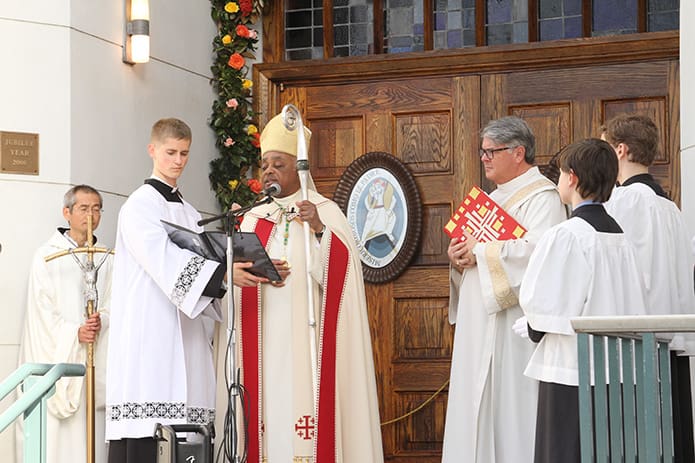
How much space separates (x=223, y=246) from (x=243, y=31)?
283cm

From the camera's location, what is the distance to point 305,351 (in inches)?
266

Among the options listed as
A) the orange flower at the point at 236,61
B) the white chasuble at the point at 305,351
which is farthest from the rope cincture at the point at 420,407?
the orange flower at the point at 236,61

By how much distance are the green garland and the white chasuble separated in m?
1.87

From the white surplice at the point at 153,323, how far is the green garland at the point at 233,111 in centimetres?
212

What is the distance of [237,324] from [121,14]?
2286 millimetres

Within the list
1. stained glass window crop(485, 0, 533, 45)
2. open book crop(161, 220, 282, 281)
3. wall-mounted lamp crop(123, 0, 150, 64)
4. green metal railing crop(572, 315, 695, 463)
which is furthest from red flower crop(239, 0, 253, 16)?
green metal railing crop(572, 315, 695, 463)

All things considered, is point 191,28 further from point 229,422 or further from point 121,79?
point 229,422

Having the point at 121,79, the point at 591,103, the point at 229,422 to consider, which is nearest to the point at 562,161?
the point at 229,422

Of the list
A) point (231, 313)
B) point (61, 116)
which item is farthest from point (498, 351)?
point (61, 116)

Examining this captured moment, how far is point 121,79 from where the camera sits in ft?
26.1

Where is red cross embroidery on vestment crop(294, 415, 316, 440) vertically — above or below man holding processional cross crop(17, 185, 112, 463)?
below

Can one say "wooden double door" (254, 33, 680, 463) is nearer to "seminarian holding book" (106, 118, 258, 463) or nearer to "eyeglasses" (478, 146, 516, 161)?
"eyeglasses" (478, 146, 516, 161)

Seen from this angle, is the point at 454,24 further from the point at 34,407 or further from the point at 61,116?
the point at 34,407

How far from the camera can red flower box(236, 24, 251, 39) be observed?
342 inches
